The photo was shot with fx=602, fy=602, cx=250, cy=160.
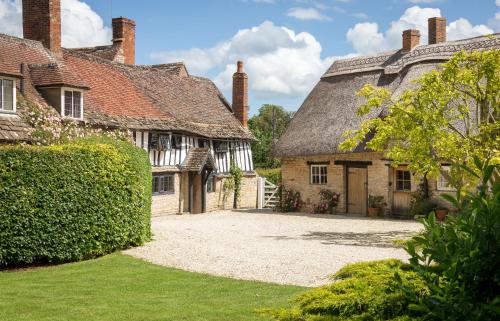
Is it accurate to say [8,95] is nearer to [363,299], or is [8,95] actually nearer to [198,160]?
[198,160]

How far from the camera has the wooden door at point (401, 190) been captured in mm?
24500

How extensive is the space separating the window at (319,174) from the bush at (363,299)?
72.4 feet

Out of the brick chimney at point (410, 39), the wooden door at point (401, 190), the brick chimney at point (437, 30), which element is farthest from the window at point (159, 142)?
the brick chimney at point (437, 30)

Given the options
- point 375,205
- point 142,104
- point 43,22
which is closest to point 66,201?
point 43,22

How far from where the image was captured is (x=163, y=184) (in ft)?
85.3

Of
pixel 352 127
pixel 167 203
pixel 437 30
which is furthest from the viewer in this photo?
pixel 437 30

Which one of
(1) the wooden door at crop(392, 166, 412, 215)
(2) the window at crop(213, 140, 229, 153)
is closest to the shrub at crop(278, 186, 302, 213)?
(2) the window at crop(213, 140, 229, 153)

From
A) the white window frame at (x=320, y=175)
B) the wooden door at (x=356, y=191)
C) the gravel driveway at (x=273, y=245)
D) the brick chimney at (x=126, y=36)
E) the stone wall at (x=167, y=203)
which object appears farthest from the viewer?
the brick chimney at (x=126, y=36)

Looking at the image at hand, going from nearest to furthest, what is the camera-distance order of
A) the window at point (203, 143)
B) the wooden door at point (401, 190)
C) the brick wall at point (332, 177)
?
1. the wooden door at point (401, 190)
2. the brick wall at point (332, 177)
3. the window at point (203, 143)

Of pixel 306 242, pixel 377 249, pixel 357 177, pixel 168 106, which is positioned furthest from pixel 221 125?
pixel 377 249

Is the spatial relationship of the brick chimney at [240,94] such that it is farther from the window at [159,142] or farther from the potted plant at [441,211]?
the potted plant at [441,211]

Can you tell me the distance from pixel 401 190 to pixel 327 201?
347 cm

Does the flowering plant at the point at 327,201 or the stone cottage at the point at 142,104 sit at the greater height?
the stone cottage at the point at 142,104

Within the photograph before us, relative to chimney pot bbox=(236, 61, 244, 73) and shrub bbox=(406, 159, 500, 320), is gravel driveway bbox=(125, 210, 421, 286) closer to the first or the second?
shrub bbox=(406, 159, 500, 320)
